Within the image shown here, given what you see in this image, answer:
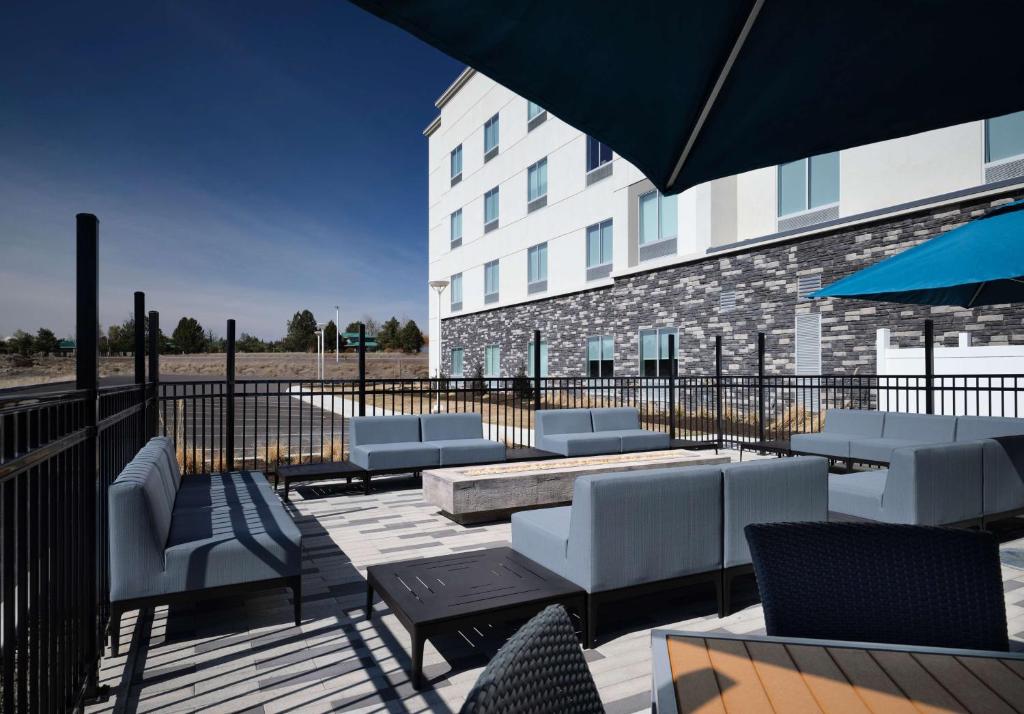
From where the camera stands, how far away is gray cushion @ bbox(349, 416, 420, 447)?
28.5ft

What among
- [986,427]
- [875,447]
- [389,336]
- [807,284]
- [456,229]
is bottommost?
[875,447]

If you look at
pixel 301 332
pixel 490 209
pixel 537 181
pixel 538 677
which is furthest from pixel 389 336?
pixel 538 677

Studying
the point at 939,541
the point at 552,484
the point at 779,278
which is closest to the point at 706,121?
the point at 939,541

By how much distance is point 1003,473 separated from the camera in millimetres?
5770

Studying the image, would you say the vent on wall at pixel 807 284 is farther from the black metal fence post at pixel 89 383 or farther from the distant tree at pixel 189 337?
the distant tree at pixel 189 337

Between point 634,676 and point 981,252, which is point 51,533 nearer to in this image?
point 634,676

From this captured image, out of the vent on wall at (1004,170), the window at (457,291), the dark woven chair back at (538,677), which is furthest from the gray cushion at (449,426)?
the window at (457,291)

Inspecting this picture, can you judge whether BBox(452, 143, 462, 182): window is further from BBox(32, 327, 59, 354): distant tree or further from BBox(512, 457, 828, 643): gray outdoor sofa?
BBox(512, 457, 828, 643): gray outdoor sofa

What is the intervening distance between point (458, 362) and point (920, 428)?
23.0m

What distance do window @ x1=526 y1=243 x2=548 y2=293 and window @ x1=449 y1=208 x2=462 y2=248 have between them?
20.9 ft

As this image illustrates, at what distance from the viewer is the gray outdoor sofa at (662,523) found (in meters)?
3.72

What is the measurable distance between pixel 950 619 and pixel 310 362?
184 ft

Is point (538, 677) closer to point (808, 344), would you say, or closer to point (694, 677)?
point (694, 677)

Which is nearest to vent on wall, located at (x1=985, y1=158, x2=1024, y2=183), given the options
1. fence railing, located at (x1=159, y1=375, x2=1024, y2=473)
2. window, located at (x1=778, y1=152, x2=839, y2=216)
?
window, located at (x1=778, y1=152, x2=839, y2=216)
